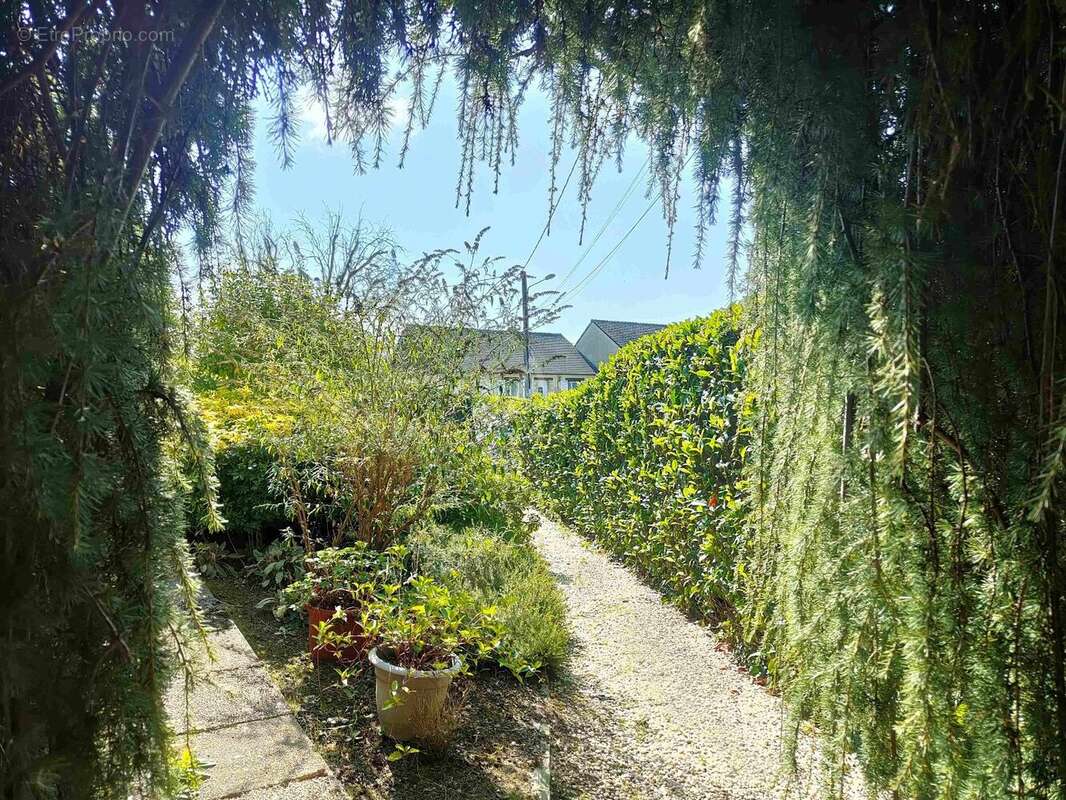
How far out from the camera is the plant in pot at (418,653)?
277 cm

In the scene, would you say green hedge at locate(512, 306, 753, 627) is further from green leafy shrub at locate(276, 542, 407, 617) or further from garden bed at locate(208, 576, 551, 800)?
green leafy shrub at locate(276, 542, 407, 617)

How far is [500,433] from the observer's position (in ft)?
18.0

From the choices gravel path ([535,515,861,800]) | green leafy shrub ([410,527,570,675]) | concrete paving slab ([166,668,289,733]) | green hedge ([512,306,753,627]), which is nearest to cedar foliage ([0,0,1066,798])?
gravel path ([535,515,861,800])

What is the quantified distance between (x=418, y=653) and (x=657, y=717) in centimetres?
141

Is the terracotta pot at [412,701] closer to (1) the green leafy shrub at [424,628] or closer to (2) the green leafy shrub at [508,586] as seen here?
(1) the green leafy shrub at [424,628]

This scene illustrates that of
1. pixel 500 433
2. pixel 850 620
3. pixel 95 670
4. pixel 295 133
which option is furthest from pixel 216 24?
pixel 500 433

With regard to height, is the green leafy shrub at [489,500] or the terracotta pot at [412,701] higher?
the green leafy shrub at [489,500]

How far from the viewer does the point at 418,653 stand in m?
2.98

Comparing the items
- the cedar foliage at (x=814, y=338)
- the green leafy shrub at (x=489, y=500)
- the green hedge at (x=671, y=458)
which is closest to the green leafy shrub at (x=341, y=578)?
the green leafy shrub at (x=489, y=500)

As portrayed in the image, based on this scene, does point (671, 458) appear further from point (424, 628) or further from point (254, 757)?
point (254, 757)

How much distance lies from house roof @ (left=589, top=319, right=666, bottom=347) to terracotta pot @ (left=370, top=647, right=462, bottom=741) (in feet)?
81.2

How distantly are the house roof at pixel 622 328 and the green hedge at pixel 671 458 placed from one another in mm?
19989

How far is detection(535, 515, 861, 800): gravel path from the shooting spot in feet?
9.62

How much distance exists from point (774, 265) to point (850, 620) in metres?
0.65
